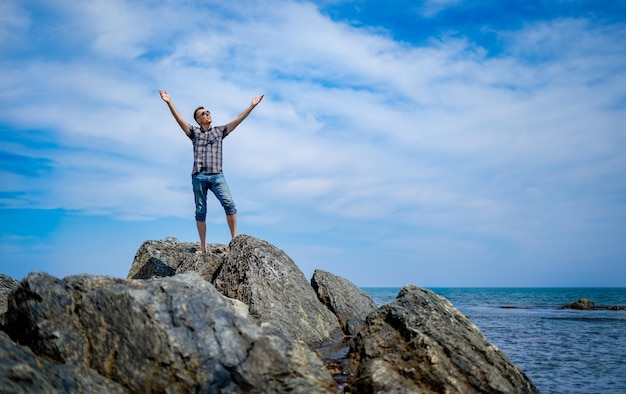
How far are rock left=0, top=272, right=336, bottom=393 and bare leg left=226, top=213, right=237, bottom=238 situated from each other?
19.5 feet

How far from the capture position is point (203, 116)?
13.0m

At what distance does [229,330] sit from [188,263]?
19.9 ft

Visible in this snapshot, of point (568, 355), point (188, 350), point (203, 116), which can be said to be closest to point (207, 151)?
point (203, 116)

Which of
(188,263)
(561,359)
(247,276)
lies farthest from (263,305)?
(561,359)

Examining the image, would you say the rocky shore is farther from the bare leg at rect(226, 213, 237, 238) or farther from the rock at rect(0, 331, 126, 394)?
the bare leg at rect(226, 213, 237, 238)

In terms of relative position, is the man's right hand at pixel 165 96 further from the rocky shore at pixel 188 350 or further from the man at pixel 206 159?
the rocky shore at pixel 188 350

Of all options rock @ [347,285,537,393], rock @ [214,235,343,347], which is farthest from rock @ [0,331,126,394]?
rock @ [214,235,343,347]

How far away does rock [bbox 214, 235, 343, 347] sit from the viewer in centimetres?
1086

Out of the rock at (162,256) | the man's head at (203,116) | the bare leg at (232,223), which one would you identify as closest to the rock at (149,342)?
the bare leg at (232,223)

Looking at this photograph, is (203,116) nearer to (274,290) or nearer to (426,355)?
(274,290)

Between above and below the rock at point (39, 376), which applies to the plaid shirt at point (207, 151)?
above

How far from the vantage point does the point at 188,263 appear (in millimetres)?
12594

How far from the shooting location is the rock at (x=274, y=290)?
35.6ft

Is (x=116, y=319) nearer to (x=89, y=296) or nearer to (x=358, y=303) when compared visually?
(x=89, y=296)
